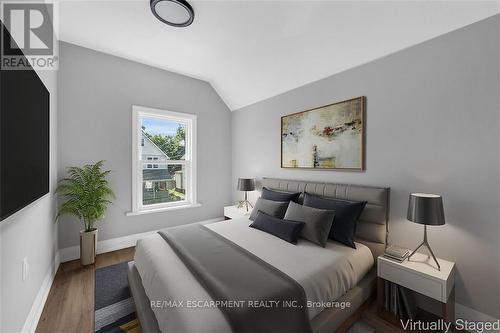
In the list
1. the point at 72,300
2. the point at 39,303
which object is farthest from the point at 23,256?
the point at 72,300

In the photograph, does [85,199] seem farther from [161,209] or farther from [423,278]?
[423,278]

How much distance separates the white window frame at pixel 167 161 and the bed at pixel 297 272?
1502 mm

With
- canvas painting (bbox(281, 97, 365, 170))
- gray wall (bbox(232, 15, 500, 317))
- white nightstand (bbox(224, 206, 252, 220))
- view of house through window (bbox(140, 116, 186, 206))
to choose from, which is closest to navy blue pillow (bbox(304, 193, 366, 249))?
gray wall (bbox(232, 15, 500, 317))

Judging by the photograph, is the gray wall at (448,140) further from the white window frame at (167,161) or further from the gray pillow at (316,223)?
the white window frame at (167,161)

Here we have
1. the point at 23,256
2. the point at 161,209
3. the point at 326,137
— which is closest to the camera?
the point at 23,256

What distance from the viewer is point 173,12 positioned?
2250mm

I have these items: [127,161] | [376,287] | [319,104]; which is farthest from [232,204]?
[376,287]

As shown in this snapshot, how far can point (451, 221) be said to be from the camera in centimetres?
187

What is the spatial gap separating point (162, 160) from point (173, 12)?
2261mm

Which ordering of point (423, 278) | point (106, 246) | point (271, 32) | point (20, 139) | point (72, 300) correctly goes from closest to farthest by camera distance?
point (20, 139)
point (423, 278)
point (72, 300)
point (271, 32)
point (106, 246)

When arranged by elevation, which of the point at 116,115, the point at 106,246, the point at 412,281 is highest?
the point at 116,115

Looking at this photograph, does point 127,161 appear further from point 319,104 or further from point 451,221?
point 451,221

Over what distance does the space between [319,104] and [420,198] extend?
1.66 metres

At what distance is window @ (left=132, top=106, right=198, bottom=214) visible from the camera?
11.3 ft
